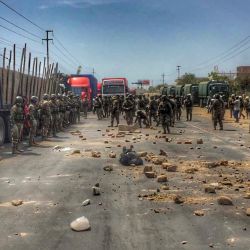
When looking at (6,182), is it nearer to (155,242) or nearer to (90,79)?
(155,242)

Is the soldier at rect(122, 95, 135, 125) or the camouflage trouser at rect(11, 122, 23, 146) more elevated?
the soldier at rect(122, 95, 135, 125)

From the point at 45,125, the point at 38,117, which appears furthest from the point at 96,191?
the point at 45,125

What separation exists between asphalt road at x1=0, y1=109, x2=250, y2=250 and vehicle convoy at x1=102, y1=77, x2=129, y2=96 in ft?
90.9

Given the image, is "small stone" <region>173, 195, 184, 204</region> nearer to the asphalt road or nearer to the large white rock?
the asphalt road

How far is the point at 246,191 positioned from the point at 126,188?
2.28 m

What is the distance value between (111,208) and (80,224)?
1274 mm

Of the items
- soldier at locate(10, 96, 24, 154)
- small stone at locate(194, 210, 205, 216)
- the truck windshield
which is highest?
the truck windshield

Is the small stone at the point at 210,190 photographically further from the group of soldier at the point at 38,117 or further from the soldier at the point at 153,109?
the soldier at the point at 153,109

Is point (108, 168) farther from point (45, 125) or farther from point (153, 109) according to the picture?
point (153, 109)

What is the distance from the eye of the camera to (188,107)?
A: 33.8 metres

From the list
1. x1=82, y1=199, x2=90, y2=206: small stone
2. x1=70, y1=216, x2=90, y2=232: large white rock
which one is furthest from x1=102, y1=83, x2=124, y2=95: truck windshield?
x1=70, y1=216, x2=90, y2=232: large white rock

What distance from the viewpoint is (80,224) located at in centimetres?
715

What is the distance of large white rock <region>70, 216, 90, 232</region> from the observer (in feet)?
23.2

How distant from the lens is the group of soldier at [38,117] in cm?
1639
